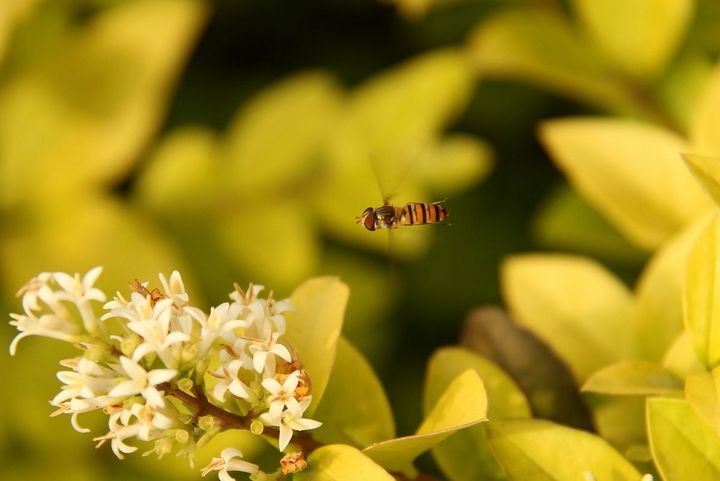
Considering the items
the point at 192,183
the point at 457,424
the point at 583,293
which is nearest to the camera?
the point at 457,424

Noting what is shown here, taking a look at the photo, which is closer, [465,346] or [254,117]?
[465,346]

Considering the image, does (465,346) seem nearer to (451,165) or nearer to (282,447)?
(282,447)

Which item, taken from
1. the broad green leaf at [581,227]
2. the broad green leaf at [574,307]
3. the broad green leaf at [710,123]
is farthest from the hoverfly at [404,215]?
the broad green leaf at [581,227]

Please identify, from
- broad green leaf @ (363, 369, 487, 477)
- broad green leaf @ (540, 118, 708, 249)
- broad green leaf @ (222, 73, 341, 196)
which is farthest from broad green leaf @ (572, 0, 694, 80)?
broad green leaf @ (363, 369, 487, 477)

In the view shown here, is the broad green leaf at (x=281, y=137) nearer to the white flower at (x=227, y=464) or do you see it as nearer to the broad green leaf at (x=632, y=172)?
the broad green leaf at (x=632, y=172)

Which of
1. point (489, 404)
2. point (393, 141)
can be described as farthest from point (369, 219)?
point (393, 141)

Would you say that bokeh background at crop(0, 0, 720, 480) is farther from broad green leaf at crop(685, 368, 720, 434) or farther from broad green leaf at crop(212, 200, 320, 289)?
broad green leaf at crop(685, 368, 720, 434)

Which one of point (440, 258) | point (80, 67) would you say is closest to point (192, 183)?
point (80, 67)
